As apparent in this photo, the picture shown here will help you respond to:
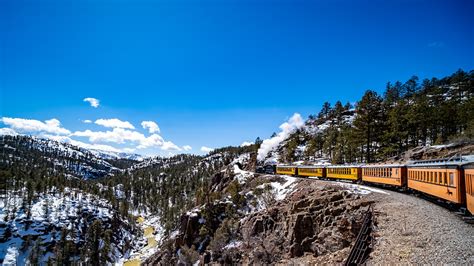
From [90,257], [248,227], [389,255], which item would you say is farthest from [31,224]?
[389,255]

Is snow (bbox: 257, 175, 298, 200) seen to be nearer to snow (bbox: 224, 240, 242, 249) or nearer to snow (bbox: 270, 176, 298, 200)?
snow (bbox: 270, 176, 298, 200)

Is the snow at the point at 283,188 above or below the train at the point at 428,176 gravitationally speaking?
below

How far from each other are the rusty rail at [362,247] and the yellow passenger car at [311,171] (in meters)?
25.3

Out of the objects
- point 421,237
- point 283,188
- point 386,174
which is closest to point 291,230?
point 386,174

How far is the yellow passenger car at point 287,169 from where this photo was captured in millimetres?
49931

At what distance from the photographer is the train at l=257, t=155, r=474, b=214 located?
14696 millimetres

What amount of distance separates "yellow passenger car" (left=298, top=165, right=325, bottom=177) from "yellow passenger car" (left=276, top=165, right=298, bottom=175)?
158 centimetres

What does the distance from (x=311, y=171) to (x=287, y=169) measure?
9470mm

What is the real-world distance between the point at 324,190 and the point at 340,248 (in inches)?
404

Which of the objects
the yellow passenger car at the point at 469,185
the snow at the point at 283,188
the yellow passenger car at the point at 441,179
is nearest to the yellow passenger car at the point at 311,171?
the snow at the point at 283,188

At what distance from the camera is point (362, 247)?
13961 millimetres

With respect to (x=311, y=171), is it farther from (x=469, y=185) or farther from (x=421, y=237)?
(x=421, y=237)

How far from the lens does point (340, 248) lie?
18.0m

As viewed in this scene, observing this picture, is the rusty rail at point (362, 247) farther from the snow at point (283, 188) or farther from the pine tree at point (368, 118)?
the pine tree at point (368, 118)
